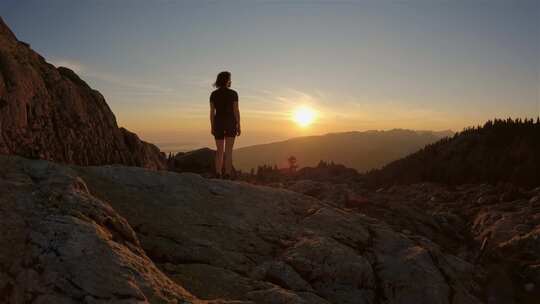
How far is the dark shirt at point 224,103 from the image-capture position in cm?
1040

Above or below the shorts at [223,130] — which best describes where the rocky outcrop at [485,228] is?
below

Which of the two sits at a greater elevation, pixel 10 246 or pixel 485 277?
pixel 10 246

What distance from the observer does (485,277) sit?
744cm

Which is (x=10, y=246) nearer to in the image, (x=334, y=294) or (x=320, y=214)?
(x=334, y=294)

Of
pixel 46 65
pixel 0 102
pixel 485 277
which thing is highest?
pixel 46 65

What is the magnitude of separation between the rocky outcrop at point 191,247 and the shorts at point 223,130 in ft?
8.58

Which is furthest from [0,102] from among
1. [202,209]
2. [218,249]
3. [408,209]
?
[408,209]

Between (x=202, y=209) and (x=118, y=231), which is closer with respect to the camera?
(x=118, y=231)

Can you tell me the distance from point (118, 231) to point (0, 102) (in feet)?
32.0

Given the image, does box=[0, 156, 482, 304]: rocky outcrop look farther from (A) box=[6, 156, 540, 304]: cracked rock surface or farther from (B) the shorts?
(B) the shorts

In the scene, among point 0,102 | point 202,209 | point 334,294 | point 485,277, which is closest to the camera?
point 334,294

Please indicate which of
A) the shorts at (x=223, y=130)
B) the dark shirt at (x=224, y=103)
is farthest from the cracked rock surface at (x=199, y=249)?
the dark shirt at (x=224, y=103)

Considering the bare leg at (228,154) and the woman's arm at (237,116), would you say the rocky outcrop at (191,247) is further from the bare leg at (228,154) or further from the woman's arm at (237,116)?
the woman's arm at (237,116)

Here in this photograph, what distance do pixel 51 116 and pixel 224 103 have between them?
720cm
